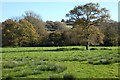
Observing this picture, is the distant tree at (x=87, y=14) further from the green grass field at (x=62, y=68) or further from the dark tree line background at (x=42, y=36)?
the green grass field at (x=62, y=68)

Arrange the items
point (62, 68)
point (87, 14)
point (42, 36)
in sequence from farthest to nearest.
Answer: point (42, 36)
point (87, 14)
point (62, 68)

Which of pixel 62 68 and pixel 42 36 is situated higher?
pixel 42 36

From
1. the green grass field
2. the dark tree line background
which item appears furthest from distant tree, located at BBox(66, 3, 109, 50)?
the green grass field

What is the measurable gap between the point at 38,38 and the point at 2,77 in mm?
62731

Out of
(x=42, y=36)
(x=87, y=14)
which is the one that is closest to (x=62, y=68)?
(x=87, y=14)

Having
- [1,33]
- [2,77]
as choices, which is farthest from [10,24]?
[2,77]

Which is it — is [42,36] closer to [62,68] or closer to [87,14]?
[87,14]

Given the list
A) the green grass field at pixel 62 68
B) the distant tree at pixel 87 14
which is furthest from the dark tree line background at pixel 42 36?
the green grass field at pixel 62 68

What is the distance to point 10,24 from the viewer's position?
222 ft

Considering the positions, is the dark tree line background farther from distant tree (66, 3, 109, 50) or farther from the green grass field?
the green grass field

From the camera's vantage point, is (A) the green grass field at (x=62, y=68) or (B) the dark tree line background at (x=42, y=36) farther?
(B) the dark tree line background at (x=42, y=36)

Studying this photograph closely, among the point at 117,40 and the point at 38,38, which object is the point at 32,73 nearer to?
the point at 117,40

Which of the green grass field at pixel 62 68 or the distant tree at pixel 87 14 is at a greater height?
the distant tree at pixel 87 14

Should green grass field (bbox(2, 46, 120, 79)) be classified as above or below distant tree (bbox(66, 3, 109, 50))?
below
